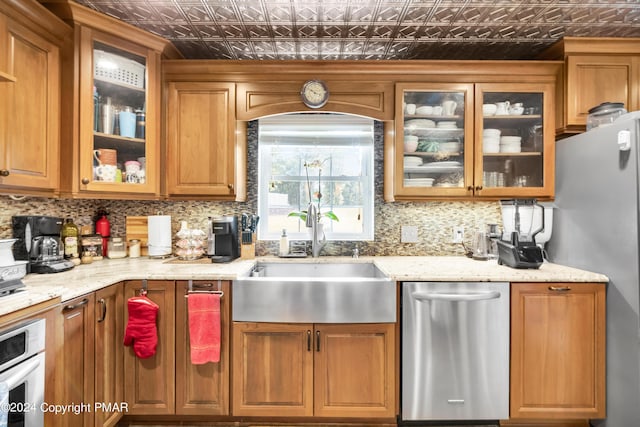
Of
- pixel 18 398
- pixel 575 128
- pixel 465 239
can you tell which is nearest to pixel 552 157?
pixel 575 128

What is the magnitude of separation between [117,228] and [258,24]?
5.97ft

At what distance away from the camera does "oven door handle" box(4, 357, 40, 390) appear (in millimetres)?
1158

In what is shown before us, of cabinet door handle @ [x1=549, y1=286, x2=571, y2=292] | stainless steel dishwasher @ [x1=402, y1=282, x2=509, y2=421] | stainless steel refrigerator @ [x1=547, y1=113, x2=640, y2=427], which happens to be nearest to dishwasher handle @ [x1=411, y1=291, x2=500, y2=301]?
stainless steel dishwasher @ [x1=402, y1=282, x2=509, y2=421]

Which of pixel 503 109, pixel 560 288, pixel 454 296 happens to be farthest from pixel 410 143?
pixel 560 288

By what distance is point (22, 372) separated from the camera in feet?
3.97

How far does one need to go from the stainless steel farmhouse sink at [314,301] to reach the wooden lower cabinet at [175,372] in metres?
0.12

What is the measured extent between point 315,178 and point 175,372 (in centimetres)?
165

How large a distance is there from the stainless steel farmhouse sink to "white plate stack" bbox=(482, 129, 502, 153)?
1218mm

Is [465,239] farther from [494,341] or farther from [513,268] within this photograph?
[494,341]

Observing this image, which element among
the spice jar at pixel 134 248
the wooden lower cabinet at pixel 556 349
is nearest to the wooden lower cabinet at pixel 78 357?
the spice jar at pixel 134 248

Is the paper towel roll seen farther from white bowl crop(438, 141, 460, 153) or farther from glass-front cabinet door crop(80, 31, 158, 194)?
white bowl crop(438, 141, 460, 153)

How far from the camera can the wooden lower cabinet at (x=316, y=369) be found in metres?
1.89

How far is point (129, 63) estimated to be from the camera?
2127 mm

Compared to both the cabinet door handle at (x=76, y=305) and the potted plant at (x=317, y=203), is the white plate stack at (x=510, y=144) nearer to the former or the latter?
A: the potted plant at (x=317, y=203)
